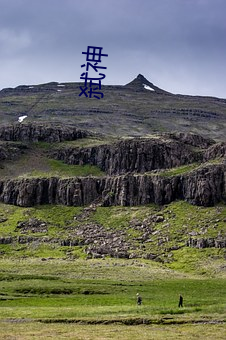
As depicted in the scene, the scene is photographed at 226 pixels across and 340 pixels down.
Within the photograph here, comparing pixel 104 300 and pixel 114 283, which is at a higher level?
pixel 104 300

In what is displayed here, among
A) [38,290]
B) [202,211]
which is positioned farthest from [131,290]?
[202,211]

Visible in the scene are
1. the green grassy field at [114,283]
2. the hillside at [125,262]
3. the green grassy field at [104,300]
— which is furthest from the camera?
the hillside at [125,262]

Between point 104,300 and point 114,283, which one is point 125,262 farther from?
point 104,300

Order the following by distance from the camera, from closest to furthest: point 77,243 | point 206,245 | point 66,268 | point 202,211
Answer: point 66,268
point 206,245
point 77,243
point 202,211

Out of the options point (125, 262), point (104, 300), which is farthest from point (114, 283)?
point (125, 262)

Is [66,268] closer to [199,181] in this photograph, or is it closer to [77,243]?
[77,243]

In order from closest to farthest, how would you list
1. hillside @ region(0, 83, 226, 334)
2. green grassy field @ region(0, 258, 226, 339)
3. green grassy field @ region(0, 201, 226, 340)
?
green grassy field @ region(0, 258, 226, 339), green grassy field @ region(0, 201, 226, 340), hillside @ region(0, 83, 226, 334)

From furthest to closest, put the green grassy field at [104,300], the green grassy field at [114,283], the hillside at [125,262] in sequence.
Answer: the hillside at [125,262] < the green grassy field at [114,283] < the green grassy field at [104,300]

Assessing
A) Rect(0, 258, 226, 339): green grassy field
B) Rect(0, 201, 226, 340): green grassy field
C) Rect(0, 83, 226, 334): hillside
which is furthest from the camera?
Rect(0, 83, 226, 334): hillside

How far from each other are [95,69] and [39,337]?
271ft

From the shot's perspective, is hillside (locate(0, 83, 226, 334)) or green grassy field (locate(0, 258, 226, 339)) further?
hillside (locate(0, 83, 226, 334))

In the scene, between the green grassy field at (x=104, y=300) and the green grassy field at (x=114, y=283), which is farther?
the green grassy field at (x=114, y=283)

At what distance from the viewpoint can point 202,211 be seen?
177 metres

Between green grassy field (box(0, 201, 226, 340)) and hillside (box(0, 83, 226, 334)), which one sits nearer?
green grassy field (box(0, 201, 226, 340))
